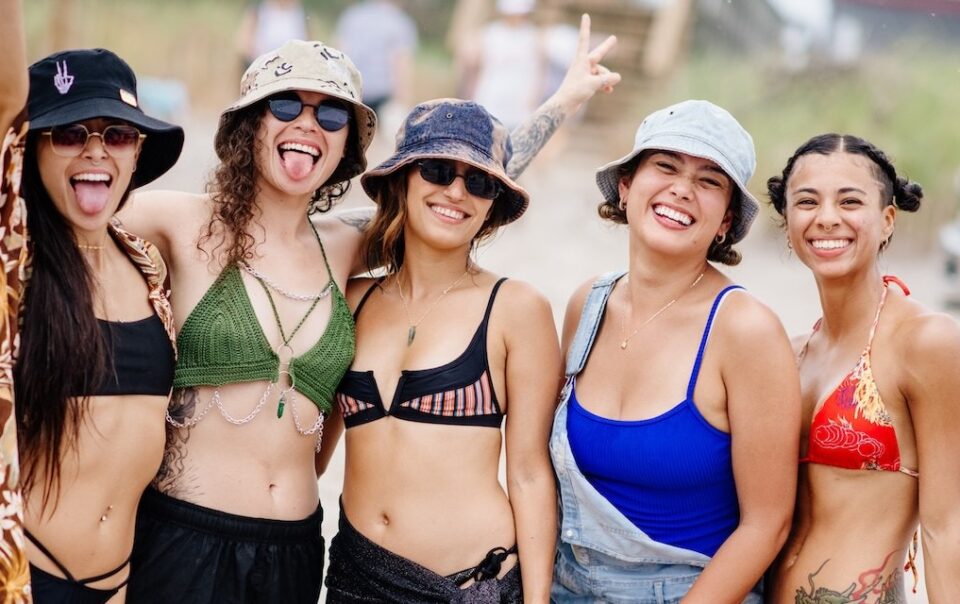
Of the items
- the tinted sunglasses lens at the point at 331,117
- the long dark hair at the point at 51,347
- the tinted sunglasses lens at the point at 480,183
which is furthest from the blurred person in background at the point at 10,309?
the tinted sunglasses lens at the point at 480,183

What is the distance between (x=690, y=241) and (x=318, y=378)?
1213mm

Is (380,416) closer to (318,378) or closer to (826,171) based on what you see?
(318,378)

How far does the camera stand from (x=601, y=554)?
10.9 feet

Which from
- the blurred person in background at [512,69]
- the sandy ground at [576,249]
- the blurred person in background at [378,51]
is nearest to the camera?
the sandy ground at [576,249]

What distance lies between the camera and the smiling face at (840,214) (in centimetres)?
326

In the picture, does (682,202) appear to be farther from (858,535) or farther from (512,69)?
(512,69)

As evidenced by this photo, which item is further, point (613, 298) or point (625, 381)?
point (613, 298)

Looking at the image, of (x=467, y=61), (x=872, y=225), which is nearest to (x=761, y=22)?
(x=467, y=61)

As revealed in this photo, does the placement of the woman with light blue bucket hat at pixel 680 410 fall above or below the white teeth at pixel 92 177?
below

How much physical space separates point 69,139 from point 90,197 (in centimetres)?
16

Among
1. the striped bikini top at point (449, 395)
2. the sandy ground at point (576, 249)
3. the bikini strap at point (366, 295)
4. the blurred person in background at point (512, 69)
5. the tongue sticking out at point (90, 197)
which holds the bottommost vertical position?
the striped bikini top at point (449, 395)

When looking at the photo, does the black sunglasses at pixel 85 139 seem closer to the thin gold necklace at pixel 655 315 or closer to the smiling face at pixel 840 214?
the thin gold necklace at pixel 655 315

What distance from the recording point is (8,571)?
2.58 metres

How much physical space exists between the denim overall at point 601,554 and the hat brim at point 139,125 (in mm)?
1401
